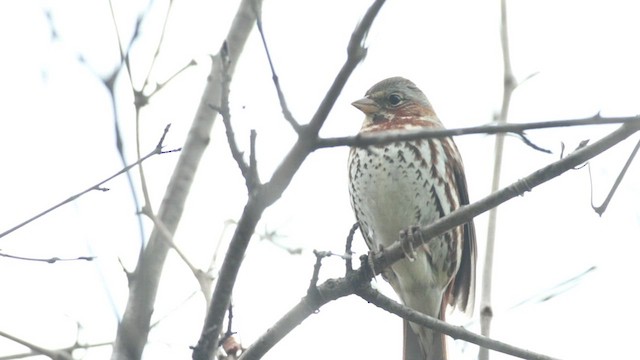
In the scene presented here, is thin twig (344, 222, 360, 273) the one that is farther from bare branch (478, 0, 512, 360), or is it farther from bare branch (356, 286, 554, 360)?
bare branch (478, 0, 512, 360)

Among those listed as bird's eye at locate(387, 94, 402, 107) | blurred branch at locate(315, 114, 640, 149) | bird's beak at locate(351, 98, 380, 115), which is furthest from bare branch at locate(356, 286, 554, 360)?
bird's eye at locate(387, 94, 402, 107)

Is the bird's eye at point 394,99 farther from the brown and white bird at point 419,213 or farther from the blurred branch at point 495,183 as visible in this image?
the blurred branch at point 495,183

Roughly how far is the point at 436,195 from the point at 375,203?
457mm

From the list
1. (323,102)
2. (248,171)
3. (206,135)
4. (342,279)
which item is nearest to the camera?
(323,102)

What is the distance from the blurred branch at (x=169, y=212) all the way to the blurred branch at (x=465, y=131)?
55cm

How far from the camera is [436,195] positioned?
6578 millimetres

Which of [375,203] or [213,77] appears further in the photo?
[375,203]

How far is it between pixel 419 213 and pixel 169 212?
2.30m

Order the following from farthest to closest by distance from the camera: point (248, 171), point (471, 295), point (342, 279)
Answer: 1. point (471, 295)
2. point (342, 279)
3. point (248, 171)

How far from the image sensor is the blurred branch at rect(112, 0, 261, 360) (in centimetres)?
314

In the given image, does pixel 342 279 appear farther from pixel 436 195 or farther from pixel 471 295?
pixel 471 295

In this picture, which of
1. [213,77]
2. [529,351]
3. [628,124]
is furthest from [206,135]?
[628,124]

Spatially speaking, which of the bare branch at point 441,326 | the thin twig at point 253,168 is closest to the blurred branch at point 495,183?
the bare branch at point 441,326

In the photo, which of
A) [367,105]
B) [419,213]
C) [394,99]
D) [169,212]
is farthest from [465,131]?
[394,99]
